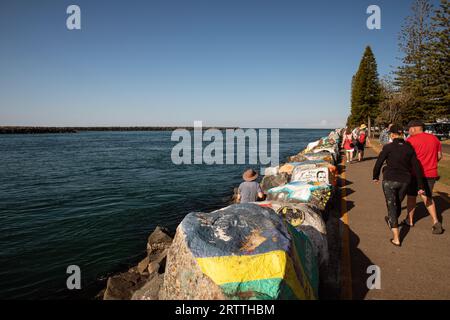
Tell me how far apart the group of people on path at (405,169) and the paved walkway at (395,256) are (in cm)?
32

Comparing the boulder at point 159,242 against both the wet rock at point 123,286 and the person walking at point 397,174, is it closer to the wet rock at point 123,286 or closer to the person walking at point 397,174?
the wet rock at point 123,286

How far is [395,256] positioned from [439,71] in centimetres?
3160

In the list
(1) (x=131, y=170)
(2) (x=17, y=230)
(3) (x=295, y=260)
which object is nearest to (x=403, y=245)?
(3) (x=295, y=260)

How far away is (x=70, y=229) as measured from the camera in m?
9.83

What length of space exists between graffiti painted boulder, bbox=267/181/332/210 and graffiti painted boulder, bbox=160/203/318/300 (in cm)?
323

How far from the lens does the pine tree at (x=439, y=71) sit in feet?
83.2

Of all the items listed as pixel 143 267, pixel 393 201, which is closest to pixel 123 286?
pixel 143 267

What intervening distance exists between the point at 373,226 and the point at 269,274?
14.2ft

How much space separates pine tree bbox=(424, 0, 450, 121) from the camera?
25359 millimetres

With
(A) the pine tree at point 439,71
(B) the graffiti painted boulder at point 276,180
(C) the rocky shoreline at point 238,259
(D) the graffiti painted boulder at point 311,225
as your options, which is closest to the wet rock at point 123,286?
(C) the rocky shoreline at point 238,259

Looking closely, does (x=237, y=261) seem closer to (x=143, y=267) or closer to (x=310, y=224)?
(x=310, y=224)

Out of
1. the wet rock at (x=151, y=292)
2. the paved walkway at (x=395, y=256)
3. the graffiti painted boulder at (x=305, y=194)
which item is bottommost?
the wet rock at (x=151, y=292)

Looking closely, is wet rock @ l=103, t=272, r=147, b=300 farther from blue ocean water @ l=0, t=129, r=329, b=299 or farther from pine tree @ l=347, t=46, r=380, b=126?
pine tree @ l=347, t=46, r=380, b=126

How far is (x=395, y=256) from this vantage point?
439cm
